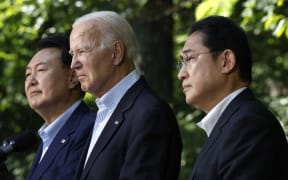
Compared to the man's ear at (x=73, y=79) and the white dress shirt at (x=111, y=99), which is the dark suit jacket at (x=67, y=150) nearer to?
the man's ear at (x=73, y=79)

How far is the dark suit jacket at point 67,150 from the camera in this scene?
476 centimetres

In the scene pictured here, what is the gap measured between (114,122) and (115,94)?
19 cm

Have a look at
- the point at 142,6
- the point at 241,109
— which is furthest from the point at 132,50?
the point at 142,6

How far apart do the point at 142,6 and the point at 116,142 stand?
181 inches

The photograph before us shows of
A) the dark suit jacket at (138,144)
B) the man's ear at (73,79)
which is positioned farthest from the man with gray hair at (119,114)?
the man's ear at (73,79)

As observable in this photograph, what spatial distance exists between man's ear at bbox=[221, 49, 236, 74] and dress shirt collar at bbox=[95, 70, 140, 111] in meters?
0.70

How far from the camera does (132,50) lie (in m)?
4.55

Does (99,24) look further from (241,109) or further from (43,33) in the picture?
(43,33)

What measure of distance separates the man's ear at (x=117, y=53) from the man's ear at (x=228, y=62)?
747 mm

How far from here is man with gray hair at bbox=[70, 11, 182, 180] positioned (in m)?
4.07

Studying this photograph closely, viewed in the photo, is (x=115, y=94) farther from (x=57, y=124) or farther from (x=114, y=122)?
(x=57, y=124)

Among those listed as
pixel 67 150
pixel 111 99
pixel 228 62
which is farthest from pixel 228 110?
pixel 67 150

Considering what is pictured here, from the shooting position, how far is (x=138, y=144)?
4.07m

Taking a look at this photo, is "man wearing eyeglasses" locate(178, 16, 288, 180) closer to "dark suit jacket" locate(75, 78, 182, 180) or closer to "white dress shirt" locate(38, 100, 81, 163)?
"dark suit jacket" locate(75, 78, 182, 180)
